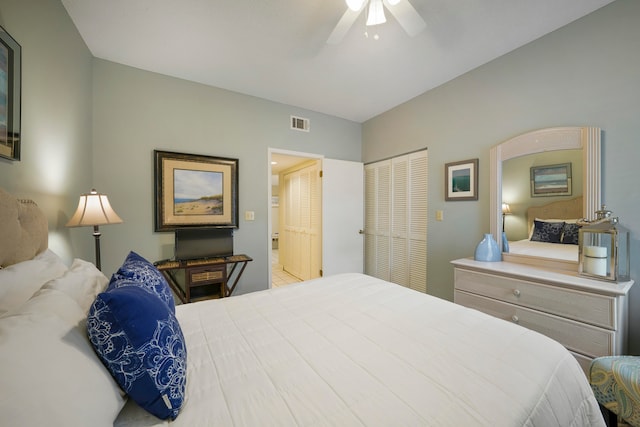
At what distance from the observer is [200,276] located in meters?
2.38

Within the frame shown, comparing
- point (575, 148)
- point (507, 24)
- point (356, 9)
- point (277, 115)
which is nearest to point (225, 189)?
point (277, 115)

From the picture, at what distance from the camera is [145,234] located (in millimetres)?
2459

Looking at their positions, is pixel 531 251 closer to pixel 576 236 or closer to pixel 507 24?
pixel 576 236

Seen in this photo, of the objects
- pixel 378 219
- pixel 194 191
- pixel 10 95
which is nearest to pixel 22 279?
pixel 10 95

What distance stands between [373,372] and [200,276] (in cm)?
206

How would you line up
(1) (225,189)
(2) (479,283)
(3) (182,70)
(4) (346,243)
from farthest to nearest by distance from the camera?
(4) (346,243) → (1) (225,189) → (3) (182,70) → (2) (479,283)

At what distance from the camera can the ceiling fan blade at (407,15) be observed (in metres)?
1.39

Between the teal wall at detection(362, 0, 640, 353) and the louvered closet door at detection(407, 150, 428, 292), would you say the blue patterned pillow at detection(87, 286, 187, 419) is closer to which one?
the teal wall at detection(362, 0, 640, 353)

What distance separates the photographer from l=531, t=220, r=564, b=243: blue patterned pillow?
194cm

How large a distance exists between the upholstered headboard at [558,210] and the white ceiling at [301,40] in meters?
1.38

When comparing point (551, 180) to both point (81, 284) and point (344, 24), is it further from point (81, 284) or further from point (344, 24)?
point (81, 284)

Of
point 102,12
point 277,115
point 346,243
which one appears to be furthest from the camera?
point 346,243

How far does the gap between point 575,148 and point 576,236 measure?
667 mm

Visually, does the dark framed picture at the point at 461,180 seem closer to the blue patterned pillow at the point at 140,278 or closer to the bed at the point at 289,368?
the bed at the point at 289,368
